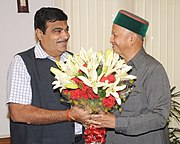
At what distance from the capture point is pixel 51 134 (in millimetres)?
2184

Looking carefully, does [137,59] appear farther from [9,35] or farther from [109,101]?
[9,35]

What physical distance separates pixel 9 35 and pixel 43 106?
1.26 metres

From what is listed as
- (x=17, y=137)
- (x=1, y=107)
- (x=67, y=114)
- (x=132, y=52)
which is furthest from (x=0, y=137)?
(x=132, y=52)

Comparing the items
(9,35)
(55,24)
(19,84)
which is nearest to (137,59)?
(55,24)

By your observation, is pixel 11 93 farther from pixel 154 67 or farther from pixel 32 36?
pixel 32 36

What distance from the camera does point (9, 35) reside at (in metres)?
3.17

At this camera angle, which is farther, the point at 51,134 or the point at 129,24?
the point at 51,134

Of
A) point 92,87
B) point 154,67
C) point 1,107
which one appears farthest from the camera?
point 1,107

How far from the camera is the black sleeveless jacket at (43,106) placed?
2.15m

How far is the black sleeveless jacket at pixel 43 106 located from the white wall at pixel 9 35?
3.30 ft

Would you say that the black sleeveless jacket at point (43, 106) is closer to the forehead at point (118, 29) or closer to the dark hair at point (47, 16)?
the dark hair at point (47, 16)

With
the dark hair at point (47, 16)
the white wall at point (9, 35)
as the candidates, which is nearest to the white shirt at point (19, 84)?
the dark hair at point (47, 16)

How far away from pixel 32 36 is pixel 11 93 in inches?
50.2

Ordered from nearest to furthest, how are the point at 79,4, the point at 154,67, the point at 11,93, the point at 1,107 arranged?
the point at 154,67
the point at 11,93
the point at 1,107
the point at 79,4
